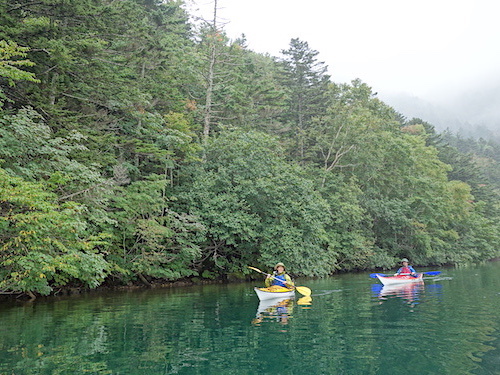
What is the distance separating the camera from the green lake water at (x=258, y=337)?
250 inches

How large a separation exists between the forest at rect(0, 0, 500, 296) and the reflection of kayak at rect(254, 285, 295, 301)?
560 centimetres

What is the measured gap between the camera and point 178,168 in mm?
25859

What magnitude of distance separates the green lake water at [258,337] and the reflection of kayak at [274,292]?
A: 0.44m

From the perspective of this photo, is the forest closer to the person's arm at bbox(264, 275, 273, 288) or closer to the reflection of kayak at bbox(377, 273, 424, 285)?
the reflection of kayak at bbox(377, 273, 424, 285)

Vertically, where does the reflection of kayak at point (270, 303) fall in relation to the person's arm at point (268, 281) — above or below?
below

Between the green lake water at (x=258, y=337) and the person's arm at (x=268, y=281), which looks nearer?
the green lake water at (x=258, y=337)

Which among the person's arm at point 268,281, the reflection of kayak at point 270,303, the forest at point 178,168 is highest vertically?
the forest at point 178,168

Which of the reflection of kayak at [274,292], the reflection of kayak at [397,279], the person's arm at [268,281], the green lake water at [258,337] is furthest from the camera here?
the reflection of kayak at [397,279]

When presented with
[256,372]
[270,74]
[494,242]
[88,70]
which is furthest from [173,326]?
[494,242]

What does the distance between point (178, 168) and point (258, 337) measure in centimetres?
1854

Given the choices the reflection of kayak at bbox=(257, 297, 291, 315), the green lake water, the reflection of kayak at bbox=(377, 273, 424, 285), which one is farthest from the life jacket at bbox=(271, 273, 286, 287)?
the reflection of kayak at bbox=(377, 273, 424, 285)

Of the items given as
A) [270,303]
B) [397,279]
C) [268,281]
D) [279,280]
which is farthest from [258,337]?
[397,279]

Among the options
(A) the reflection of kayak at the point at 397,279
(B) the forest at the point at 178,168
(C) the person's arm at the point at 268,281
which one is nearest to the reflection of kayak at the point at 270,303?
(C) the person's arm at the point at 268,281

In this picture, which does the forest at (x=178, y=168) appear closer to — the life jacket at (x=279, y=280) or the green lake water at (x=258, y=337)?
the green lake water at (x=258, y=337)
